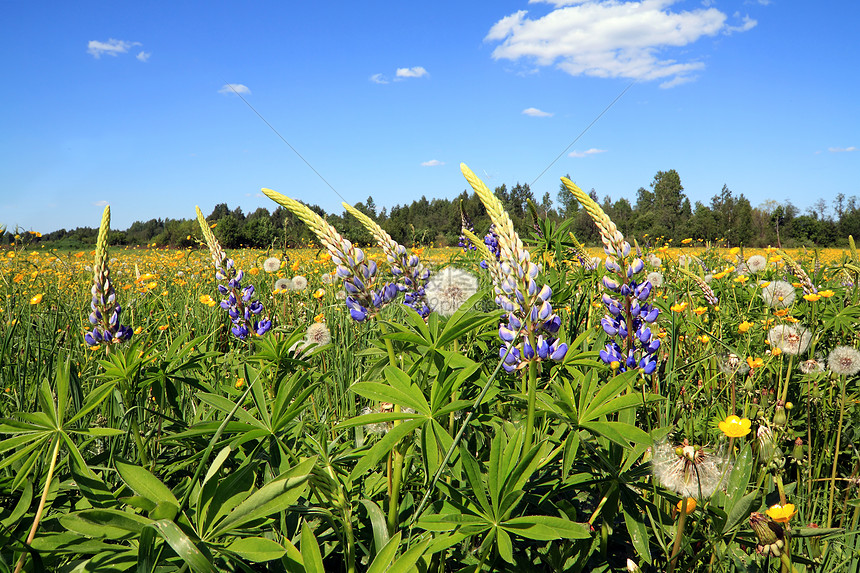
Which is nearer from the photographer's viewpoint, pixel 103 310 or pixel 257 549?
pixel 257 549

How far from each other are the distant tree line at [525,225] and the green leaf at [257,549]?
1.46 m

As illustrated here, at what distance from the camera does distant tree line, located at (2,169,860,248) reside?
5.60 meters

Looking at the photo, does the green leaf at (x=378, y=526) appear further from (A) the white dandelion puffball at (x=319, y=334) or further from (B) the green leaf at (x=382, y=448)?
(A) the white dandelion puffball at (x=319, y=334)

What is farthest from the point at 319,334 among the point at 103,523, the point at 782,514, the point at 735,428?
the point at 782,514

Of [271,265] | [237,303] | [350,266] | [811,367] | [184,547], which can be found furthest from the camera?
[271,265]

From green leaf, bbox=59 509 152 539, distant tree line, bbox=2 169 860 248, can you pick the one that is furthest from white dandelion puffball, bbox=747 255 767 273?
green leaf, bbox=59 509 152 539

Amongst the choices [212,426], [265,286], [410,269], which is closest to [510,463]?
[212,426]

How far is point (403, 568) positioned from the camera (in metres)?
0.85

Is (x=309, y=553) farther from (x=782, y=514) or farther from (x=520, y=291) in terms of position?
(x=782, y=514)

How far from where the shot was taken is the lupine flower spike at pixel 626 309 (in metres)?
1.63

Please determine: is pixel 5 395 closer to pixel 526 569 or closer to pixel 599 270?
pixel 526 569

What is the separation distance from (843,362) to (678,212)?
68926 mm

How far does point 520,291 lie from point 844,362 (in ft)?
6.05

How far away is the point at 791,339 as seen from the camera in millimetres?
2170
